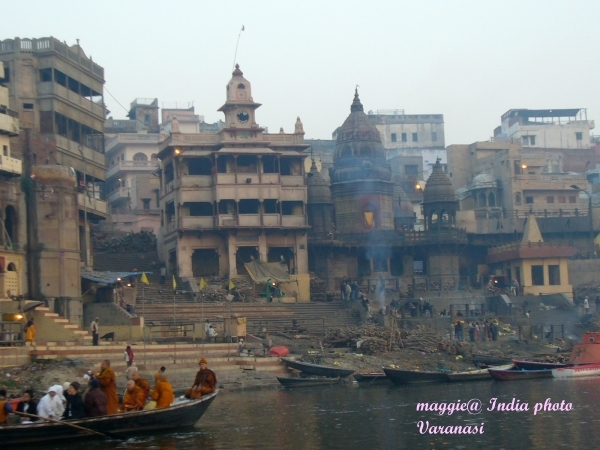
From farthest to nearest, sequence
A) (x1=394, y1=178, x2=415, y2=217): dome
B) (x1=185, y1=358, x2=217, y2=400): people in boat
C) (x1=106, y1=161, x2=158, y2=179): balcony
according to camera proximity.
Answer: (x1=106, y1=161, x2=158, y2=179): balcony, (x1=394, y1=178, x2=415, y2=217): dome, (x1=185, y1=358, x2=217, y2=400): people in boat

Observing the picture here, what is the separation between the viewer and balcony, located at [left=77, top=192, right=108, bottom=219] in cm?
5247

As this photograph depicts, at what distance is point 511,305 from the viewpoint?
5884cm

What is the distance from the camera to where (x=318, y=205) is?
6581 cm


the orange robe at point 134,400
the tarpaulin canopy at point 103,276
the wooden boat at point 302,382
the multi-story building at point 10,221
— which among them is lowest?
the wooden boat at point 302,382

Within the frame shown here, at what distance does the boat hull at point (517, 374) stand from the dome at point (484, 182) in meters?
38.3

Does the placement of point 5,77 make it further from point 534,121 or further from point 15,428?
point 534,121

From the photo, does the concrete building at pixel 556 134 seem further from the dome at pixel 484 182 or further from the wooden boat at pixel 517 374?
the wooden boat at pixel 517 374

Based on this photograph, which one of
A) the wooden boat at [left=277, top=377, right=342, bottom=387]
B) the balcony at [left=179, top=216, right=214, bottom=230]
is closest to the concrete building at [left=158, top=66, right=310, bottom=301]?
the balcony at [left=179, top=216, right=214, bottom=230]

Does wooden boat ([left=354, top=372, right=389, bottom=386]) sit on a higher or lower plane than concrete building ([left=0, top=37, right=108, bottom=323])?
lower

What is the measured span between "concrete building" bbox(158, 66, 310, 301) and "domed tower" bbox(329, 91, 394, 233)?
4.61m

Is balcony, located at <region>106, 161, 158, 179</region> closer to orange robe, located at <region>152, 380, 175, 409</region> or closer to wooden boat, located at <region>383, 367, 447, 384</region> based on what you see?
wooden boat, located at <region>383, 367, 447, 384</region>

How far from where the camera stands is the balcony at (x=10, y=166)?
43.0 metres

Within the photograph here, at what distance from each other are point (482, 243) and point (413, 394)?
1334 inches

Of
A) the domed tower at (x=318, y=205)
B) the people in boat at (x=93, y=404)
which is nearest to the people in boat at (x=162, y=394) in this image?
the people in boat at (x=93, y=404)
